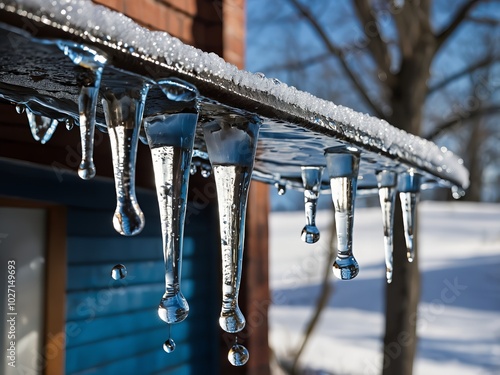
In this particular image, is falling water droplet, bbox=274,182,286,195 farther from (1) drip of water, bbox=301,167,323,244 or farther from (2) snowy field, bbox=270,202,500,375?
(2) snowy field, bbox=270,202,500,375

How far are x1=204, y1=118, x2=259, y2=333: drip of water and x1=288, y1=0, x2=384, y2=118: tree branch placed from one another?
16.1 ft

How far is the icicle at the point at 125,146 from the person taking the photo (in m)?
1.07

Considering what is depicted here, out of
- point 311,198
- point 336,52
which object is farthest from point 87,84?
point 336,52

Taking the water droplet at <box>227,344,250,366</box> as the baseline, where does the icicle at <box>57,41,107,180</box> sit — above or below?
above

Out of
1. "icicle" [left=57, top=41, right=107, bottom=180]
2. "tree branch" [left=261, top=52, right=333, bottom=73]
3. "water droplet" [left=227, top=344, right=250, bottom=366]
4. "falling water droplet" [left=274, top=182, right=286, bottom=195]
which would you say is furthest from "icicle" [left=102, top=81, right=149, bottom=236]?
"tree branch" [left=261, top=52, right=333, bottom=73]

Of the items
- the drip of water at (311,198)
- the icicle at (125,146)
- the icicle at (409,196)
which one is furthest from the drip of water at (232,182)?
the icicle at (409,196)

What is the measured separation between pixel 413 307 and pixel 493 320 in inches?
279

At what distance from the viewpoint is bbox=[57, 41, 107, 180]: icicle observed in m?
0.88

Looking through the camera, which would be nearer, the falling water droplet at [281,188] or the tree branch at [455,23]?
the falling water droplet at [281,188]

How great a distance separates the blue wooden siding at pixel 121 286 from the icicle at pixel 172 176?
4.93ft

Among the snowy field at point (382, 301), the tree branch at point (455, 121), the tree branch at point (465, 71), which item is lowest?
the snowy field at point (382, 301)

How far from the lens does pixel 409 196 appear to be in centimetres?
222

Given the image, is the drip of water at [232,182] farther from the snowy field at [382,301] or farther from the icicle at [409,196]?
the snowy field at [382,301]

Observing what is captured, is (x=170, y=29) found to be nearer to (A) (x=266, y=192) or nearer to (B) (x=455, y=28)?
(A) (x=266, y=192)
